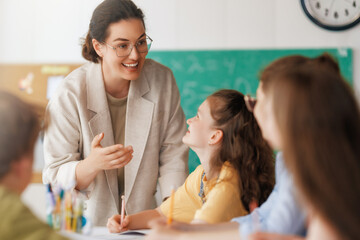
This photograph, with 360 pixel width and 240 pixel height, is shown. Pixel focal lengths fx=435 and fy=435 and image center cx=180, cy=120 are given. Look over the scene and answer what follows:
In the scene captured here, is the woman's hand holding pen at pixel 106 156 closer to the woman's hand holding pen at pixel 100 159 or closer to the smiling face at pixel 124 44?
the woman's hand holding pen at pixel 100 159

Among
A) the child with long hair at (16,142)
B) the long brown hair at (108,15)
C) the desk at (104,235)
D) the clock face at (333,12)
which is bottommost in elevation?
the desk at (104,235)

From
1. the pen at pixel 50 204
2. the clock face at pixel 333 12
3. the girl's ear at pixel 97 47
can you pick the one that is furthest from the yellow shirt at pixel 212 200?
the clock face at pixel 333 12

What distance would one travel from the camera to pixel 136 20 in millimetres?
1660

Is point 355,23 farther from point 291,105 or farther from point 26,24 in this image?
point 291,105

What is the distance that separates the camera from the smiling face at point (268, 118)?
851 mm

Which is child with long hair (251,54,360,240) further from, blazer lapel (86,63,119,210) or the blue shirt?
→ blazer lapel (86,63,119,210)

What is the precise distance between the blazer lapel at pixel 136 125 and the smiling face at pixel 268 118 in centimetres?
78

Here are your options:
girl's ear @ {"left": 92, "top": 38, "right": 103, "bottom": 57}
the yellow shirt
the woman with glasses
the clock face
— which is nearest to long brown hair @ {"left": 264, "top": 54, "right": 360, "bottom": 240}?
the yellow shirt

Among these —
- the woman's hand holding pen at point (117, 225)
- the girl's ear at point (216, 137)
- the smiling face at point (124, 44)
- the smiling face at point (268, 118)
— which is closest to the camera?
the smiling face at point (268, 118)

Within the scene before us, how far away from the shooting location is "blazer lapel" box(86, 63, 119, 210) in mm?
1692

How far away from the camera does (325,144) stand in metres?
0.74

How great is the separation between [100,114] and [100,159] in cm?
29

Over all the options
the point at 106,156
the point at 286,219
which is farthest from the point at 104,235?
the point at 286,219

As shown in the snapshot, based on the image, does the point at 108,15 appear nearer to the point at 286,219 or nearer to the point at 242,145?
the point at 242,145
